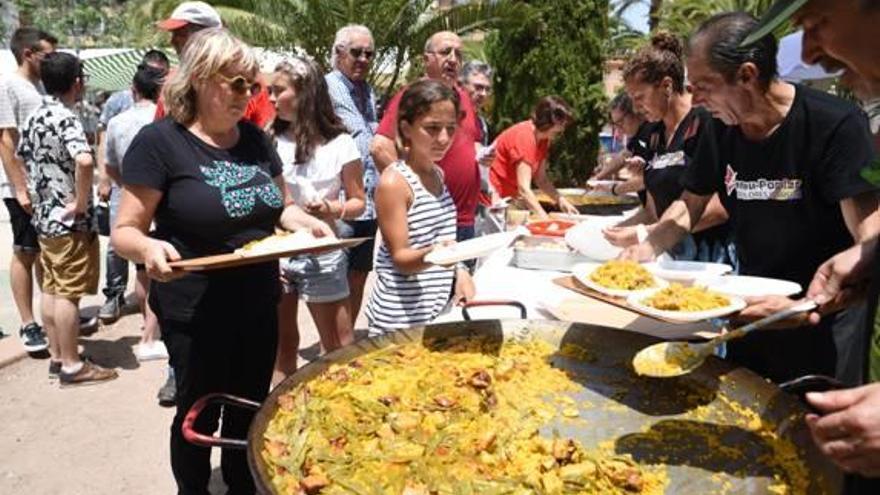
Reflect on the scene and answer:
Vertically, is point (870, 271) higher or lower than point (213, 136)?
lower

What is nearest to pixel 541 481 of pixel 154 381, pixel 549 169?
pixel 154 381

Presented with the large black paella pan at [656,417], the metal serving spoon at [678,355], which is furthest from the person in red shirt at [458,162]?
the metal serving spoon at [678,355]

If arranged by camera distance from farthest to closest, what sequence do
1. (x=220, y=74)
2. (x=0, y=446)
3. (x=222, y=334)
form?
(x=0, y=446) < (x=222, y=334) < (x=220, y=74)

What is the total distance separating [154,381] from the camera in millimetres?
4414

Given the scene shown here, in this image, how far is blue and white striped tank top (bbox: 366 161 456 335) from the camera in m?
2.70

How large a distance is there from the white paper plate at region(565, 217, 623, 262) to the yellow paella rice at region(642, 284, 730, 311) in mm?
948

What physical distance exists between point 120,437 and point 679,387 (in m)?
3.00

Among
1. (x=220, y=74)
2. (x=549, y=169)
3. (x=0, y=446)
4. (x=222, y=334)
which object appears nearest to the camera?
(x=220, y=74)

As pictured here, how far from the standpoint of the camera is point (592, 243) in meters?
3.12

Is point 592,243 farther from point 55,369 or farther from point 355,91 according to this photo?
point 55,369

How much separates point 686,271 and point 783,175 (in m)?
0.46

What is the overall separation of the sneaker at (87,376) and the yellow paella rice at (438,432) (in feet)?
9.73

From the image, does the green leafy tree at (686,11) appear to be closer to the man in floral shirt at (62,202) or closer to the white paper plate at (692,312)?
the man in floral shirt at (62,202)

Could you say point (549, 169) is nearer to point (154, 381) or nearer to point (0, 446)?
point (154, 381)
